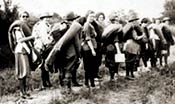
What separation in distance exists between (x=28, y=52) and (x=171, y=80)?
3.61 meters

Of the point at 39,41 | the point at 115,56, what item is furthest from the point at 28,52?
the point at 115,56

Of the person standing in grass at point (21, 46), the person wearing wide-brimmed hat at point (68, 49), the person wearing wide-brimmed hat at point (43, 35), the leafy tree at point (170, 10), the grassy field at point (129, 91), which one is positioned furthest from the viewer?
the leafy tree at point (170, 10)

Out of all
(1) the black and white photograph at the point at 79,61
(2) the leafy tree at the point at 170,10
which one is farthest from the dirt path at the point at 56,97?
(2) the leafy tree at the point at 170,10

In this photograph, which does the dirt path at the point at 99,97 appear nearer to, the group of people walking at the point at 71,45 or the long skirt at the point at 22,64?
the group of people walking at the point at 71,45

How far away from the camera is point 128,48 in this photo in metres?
14.3

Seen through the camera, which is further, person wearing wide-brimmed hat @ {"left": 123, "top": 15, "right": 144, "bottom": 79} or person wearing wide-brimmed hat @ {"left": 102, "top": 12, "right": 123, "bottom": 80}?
person wearing wide-brimmed hat @ {"left": 123, "top": 15, "right": 144, "bottom": 79}

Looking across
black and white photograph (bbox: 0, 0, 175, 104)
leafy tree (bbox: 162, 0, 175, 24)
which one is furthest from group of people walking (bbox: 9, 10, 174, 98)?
leafy tree (bbox: 162, 0, 175, 24)

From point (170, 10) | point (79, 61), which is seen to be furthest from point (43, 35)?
point (170, 10)

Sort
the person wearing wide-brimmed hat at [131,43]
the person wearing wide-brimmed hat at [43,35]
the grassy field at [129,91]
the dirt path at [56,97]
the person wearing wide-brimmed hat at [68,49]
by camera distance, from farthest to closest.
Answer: the person wearing wide-brimmed hat at [131,43] → the person wearing wide-brimmed hat at [43,35] → the person wearing wide-brimmed hat at [68,49] → the dirt path at [56,97] → the grassy field at [129,91]

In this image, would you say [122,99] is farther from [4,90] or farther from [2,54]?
[2,54]

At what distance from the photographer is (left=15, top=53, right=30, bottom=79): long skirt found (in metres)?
12.1

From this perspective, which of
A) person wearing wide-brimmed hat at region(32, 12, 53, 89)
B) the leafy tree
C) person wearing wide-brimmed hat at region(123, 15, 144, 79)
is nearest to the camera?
person wearing wide-brimmed hat at region(32, 12, 53, 89)

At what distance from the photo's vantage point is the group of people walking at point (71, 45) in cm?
1212

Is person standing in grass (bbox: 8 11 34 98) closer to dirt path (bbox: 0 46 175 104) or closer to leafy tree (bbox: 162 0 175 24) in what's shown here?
dirt path (bbox: 0 46 175 104)
